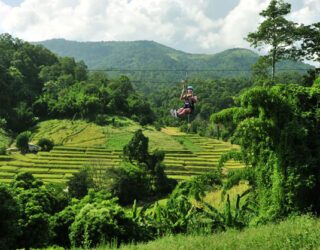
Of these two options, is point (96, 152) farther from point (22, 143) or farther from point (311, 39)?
point (311, 39)

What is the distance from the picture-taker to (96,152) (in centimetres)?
6047

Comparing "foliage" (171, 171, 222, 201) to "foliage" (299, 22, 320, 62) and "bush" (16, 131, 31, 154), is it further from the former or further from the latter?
"bush" (16, 131, 31, 154)

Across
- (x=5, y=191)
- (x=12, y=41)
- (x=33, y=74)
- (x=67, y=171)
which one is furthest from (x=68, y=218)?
(x=12, y=41)

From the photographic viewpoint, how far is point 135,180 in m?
40.2

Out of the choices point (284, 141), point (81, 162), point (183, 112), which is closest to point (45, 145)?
point (81, 162)

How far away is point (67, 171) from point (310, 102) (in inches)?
1518

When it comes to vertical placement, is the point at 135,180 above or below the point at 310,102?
below

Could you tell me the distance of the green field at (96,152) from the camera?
48897 millimetres

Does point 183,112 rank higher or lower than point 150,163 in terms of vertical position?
higher

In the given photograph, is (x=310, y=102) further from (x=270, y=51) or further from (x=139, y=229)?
(x=270, y=51)

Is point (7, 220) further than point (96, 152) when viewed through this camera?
No

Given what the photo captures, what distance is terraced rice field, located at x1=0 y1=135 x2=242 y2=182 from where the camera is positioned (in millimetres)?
47344

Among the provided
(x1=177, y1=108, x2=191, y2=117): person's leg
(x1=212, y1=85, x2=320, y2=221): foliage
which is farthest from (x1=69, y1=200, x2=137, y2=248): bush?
(x1=177, y1=108, x2=191, y2=117): person's leg

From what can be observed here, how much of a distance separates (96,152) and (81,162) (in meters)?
6.98
